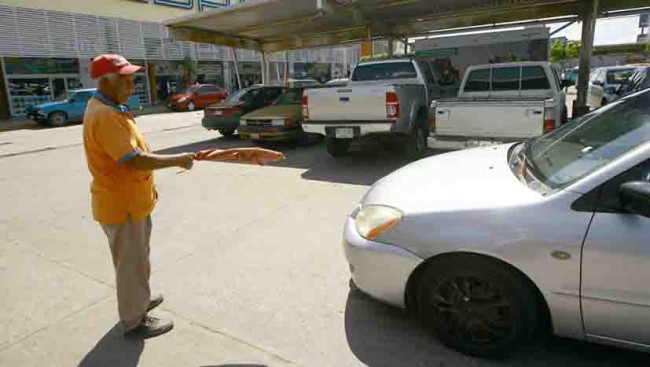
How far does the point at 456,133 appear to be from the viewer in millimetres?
6652

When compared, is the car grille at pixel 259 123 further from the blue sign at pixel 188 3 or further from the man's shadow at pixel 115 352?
the blue sign at pixel 188 3

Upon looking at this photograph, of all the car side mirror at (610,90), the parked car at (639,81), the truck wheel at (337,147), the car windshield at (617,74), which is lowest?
the truck wheel at (337,147)

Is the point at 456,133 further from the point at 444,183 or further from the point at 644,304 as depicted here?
the point at 644,304

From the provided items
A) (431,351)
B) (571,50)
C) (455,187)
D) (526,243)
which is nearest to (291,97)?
(455,187)

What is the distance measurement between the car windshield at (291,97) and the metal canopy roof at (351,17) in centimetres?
212

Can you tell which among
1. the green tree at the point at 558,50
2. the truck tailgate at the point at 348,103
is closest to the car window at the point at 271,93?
the truck tailgate at the point at 348,103

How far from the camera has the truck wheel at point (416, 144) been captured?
26.9 ft

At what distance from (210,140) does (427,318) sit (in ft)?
35.7

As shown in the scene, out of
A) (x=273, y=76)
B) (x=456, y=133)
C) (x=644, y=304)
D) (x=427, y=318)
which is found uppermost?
(x=273, y=76)

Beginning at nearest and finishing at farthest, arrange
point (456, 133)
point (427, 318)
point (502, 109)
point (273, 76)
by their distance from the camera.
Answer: point (427, 318) → point (502, 109) → point (456, 133) → point (273, 76)

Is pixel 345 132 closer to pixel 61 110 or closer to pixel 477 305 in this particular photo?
pixel 477 305

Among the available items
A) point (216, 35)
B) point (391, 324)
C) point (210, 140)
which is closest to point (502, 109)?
point (391, 324)

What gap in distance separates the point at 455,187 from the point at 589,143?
0.92 m

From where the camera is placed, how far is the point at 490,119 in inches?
247
